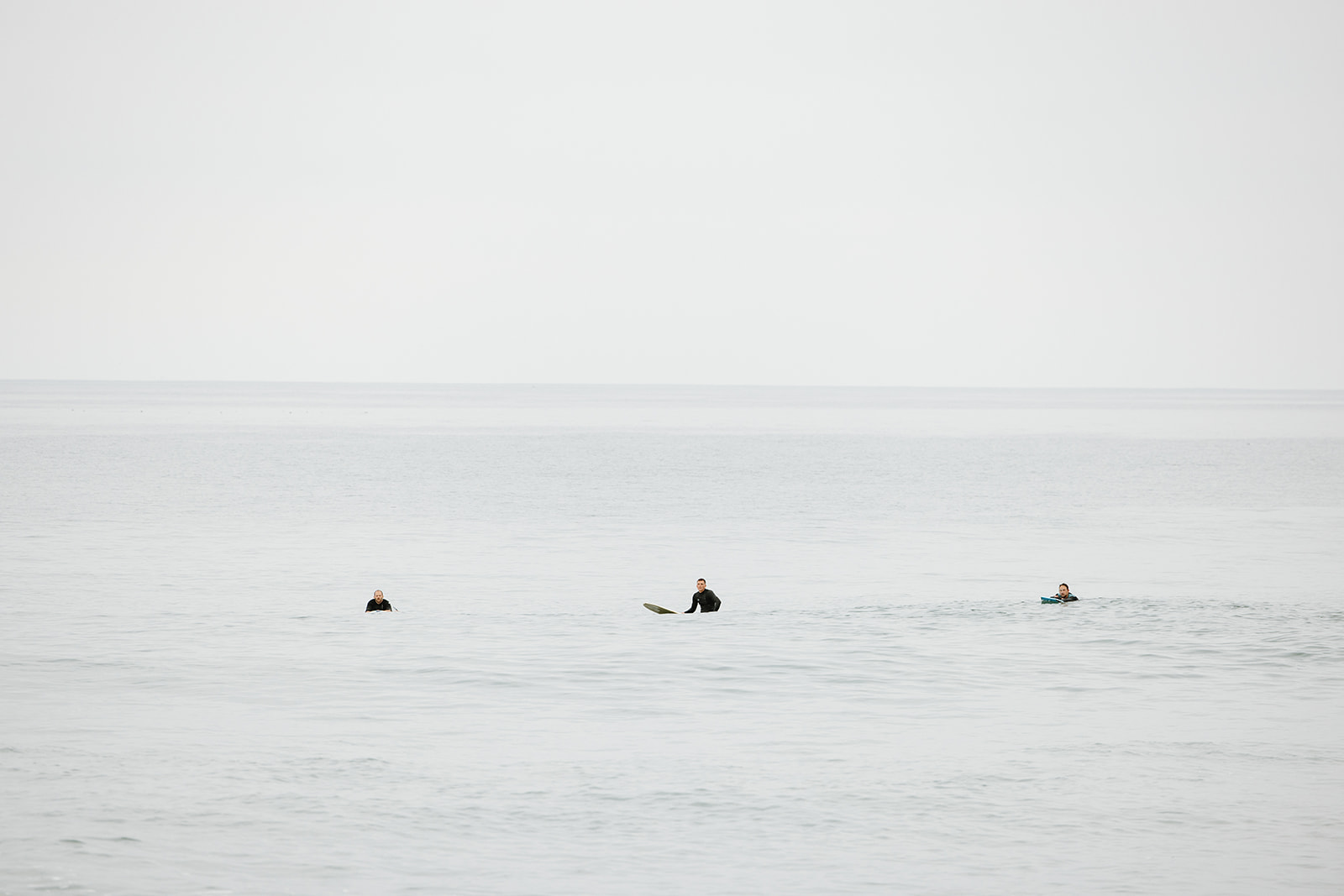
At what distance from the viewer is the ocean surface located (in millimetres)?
19562

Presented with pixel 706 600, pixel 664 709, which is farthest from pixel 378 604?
pixel 664 709

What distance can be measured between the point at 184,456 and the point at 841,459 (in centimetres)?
5556

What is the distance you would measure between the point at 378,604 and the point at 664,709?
13676 millimetres

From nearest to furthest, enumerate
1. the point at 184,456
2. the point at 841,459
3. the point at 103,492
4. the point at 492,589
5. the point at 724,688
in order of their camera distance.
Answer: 1. the point at 724,688
2. the point at 492,589
3. the point at 103,492
4. the point at 184,456
5. the point at 841,459

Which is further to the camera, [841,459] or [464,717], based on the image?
[841,459]

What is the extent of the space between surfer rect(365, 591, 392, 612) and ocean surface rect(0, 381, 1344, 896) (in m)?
0.67

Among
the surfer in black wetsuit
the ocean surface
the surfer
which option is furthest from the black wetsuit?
the surfer

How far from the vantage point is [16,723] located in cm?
2619

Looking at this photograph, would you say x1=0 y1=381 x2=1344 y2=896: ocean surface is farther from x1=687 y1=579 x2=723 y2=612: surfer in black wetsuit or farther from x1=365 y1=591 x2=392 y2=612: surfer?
x1=365 y1=591 x2=392 y2=612: surfer

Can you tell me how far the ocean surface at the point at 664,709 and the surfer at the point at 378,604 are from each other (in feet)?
2.19

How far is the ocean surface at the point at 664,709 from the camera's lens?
64.2 ft

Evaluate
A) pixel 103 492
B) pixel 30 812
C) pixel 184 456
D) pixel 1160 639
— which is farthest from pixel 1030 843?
pixel 184 456

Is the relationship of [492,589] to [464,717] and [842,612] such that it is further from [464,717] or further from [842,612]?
[464,717]

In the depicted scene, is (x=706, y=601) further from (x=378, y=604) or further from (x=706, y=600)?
(x=378, y=604)
